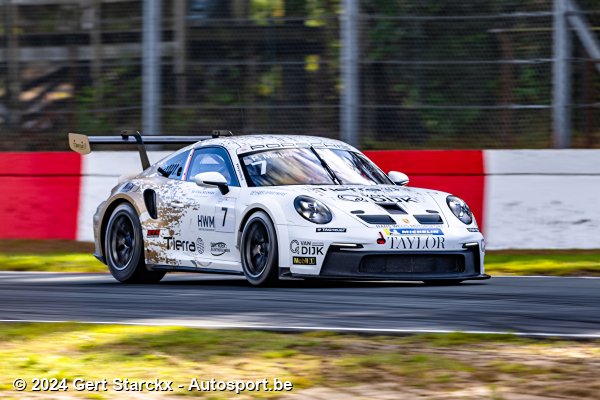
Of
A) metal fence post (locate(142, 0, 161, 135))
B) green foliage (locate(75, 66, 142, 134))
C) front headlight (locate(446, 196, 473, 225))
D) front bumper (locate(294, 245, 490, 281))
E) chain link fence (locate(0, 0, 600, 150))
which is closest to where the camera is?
front bumper (locate(294, 245, 490, 281))

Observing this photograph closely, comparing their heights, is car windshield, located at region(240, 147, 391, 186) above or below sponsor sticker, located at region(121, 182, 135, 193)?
above

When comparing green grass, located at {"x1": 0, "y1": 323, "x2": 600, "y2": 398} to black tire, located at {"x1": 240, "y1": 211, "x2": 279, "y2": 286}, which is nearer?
green grass, located at {"x1": 0, "y1": 323, "x2": 600, "y2": 398}

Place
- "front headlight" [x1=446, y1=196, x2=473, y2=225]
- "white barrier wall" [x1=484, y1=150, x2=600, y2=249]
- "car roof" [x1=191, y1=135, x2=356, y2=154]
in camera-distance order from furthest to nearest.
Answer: "white barrier wall" [x1=484, y1=150, x2=600, y2=249] < "car roof" [x1=191, y1=135, x2=356, y2=154] < "front headlight" [x1=446, y1=196, x2=473, y2=225]

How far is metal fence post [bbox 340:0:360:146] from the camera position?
14.5 metres

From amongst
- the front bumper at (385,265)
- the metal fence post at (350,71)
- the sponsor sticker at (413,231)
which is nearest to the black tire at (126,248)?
the front bumper at (385,265)

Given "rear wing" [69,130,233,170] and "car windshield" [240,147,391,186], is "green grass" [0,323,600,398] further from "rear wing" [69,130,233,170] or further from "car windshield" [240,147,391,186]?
"rear wing" [69,130,233,170]

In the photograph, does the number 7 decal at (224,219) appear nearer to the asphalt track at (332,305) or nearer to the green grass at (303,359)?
the asphalt track at (332,305)

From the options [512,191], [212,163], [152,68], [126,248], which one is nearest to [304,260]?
[212,163]

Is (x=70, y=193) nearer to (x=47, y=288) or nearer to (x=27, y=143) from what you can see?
(x=27, y=143)

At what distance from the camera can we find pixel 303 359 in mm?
6074

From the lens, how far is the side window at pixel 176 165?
11336 millimetres

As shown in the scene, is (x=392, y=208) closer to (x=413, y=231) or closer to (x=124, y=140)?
(x=413, y=231)

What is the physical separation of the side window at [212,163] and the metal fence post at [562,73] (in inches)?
174

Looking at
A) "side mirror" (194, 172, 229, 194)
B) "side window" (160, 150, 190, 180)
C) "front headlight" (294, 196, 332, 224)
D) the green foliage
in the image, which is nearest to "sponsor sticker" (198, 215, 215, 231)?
"side mirror" (194, 172, 229, 194)
